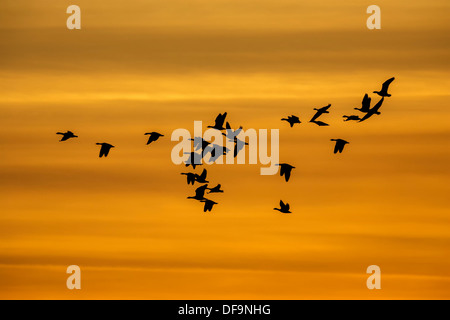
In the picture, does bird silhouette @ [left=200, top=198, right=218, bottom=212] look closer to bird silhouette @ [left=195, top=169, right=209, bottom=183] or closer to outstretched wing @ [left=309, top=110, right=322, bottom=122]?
bird silhouette @ [left=195, top=169, right=209, bottom=183]

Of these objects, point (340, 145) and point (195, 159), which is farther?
point (195, 159)

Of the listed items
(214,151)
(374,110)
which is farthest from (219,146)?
(374,110)

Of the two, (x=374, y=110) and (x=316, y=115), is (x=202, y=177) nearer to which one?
(x=316, y=115)

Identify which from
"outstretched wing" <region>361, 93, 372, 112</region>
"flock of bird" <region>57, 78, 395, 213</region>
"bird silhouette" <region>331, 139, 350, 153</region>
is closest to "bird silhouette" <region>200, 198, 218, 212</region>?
"flock of bird" <region>57, 78, 395, 213</region>

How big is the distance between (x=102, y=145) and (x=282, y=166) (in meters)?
10.3

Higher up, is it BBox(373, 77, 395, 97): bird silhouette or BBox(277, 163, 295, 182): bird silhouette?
BBox(373, 77, 395, 97): bird silhouette

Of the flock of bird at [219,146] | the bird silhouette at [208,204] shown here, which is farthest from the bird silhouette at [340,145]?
the bird silhouette at [208,204]

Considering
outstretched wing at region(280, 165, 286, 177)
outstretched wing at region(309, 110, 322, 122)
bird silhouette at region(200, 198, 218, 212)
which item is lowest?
bird silhouette at region(200, 198, 218, 212)

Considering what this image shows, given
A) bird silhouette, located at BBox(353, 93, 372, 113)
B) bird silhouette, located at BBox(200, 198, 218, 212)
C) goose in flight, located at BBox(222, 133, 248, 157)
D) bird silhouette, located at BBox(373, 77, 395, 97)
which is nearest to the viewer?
bird silhouette, located at BBox(353, 93, 372, 113)

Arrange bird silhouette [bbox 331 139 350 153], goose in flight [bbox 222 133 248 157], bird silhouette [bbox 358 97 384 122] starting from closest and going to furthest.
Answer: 1. bird silhouette [bbox 358 97 384 122]
2. goose in flight [bbox 222 133 248 157]
3. bird silhouette [bbox 331 139 350 153]
